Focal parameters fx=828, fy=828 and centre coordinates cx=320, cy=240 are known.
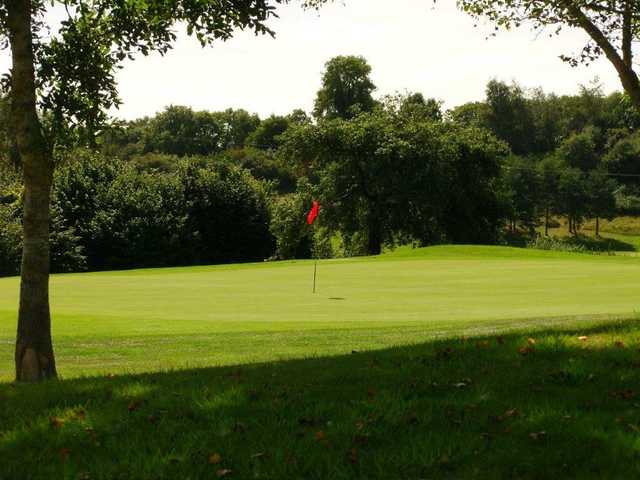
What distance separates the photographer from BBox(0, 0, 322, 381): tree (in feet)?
34.4

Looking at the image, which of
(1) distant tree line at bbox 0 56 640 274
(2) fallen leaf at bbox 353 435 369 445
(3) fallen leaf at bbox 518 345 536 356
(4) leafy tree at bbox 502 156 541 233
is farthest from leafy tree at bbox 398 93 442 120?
(2) fallen leaf at bbox 353 435 369 445

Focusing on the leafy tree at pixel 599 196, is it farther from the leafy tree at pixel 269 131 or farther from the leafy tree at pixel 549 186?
the leafy tree at pixel 269 131

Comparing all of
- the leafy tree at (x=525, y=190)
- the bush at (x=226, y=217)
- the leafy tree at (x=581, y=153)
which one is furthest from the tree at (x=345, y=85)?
the bush at (x=226, y=217)

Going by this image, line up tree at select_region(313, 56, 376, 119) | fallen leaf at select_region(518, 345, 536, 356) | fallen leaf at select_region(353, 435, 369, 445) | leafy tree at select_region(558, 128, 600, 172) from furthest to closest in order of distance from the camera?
1. leafy tree at select_region(558, 128, 600, 172)
2. tree at select_region(313, 56, 376, 119)
3. fallen leaf at select_region(518, 345, 536, 356)
4. fallen leaf at select_region(353, 435, 369, 445)

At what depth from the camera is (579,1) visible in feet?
45.0

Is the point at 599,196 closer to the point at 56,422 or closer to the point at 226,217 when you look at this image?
the point at 226,217

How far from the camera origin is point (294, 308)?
18172mm

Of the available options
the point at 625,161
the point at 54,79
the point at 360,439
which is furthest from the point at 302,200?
the point at 625,161

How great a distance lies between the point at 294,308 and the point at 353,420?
39.8 ft

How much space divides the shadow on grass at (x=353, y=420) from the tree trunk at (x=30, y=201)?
7.10ft

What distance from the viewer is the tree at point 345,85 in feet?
288

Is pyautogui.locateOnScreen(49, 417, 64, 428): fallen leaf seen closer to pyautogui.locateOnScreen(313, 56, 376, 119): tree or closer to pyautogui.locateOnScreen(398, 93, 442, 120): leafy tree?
pyautogui.locateOnScreen(398, 93, 442, 120): leafy tree

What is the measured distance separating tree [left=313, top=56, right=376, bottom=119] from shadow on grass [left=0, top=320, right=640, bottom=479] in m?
81.1

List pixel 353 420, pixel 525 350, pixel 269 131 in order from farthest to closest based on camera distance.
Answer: pixel 269 131 → pixel 525 350 → pixel 353 420
